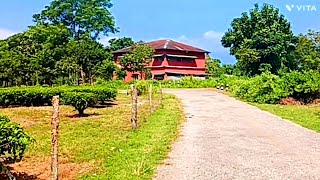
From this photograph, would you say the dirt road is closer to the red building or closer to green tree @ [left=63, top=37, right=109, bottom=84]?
green tree @ [left=63, top=37, right=109, bottom=84]

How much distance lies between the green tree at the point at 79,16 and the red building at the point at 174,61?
4.16 m

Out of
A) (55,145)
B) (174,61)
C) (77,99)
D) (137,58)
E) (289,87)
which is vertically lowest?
(55,145)

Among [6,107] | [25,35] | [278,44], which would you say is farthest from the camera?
[278,44]

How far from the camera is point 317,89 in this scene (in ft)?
78.6

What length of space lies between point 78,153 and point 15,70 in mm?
29517

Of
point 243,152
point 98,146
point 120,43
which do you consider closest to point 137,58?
point 120,43

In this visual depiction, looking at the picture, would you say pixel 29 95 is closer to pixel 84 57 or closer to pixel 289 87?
pixel 289 87

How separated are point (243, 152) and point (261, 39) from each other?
42131 millimetres

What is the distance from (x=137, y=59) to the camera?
156 ft

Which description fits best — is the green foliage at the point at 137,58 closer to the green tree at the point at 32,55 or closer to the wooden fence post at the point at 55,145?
the green tree at the point at 32,55

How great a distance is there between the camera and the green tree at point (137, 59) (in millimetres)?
47719

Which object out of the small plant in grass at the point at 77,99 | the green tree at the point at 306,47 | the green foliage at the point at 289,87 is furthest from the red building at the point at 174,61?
the small plant in grass at the point at 77,99

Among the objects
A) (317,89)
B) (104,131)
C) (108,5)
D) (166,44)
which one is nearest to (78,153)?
(104,131)

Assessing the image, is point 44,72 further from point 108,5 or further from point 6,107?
point 108,5
